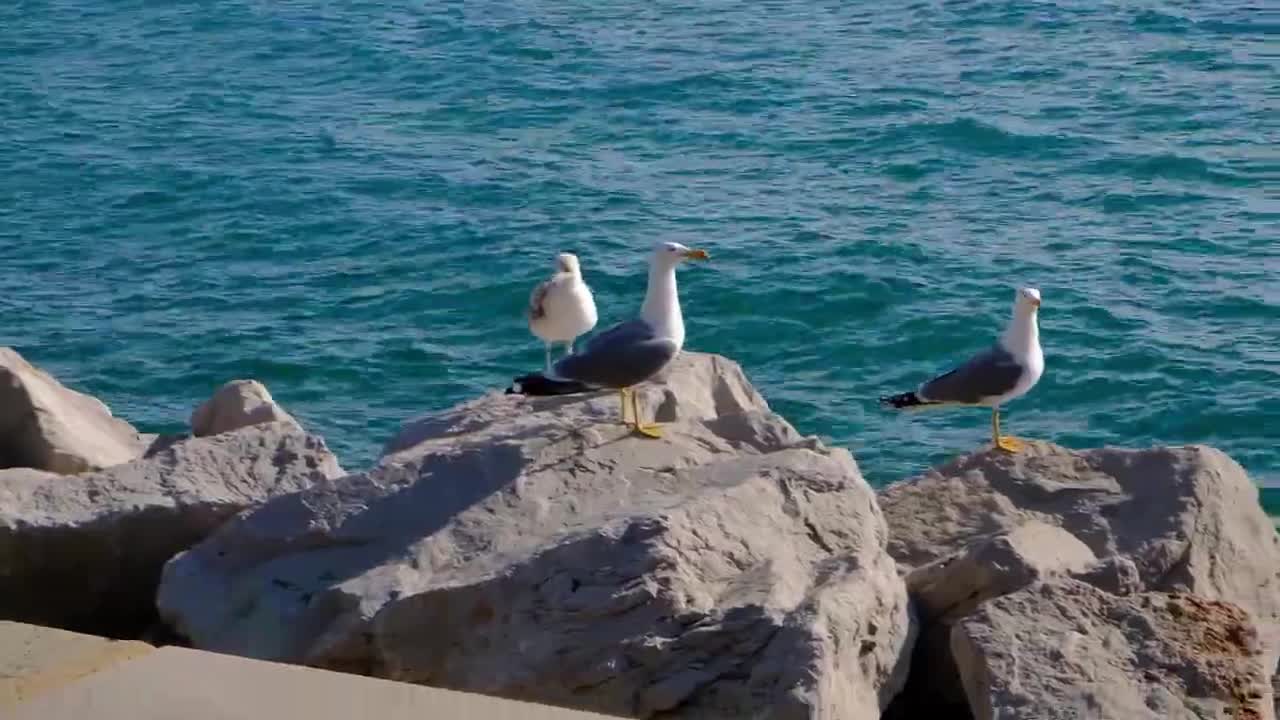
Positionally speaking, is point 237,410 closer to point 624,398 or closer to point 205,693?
point 624,398

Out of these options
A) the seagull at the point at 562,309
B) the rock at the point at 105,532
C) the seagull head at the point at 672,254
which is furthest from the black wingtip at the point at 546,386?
the seagull at the point at 562,309

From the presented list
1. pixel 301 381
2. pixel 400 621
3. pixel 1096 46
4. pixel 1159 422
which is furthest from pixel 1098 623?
pixel 1096 46

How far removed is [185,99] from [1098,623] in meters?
17.9

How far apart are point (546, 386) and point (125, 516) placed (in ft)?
5.60

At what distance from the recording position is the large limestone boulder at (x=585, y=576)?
5.75m

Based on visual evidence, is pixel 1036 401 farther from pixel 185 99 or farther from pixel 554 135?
pixel 185 99

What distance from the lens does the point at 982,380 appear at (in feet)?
29.4

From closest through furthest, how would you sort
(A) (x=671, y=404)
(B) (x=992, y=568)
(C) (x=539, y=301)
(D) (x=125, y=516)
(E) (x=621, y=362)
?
1. (B) (x=992, y=568)
2. (D) (x=125, y=516)
3. (E) (x=621, y=362)
4. (A) (x=671, y=404)
5. (C) (x=539, y=301)

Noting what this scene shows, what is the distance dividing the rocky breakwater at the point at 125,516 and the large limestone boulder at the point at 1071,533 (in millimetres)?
2400

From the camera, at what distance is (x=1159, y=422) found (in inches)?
512

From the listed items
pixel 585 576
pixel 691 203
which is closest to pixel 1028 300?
pixel 585 576

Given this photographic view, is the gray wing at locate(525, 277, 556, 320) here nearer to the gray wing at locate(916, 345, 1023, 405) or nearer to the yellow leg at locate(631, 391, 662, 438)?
the yellow leg at locate(631, 391, 662, 438)

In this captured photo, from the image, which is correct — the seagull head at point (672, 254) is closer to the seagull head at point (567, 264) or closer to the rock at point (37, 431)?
the seagull head at point (567, 264)

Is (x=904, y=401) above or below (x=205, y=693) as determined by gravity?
below
